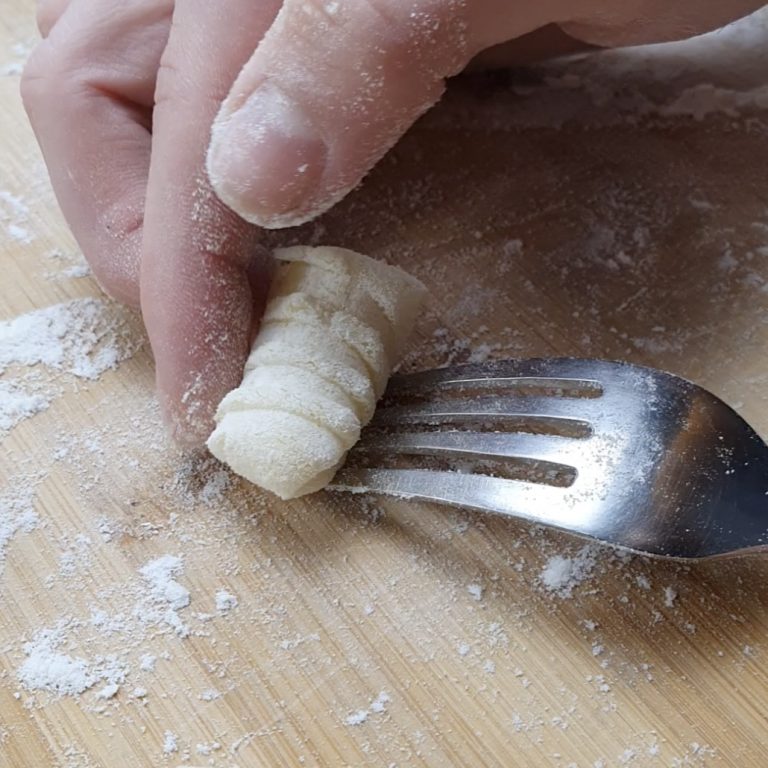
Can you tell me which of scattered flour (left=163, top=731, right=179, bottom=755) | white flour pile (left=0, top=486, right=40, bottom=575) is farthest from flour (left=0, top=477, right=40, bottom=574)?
scattered flour (left=163, top=731, right=179, bottom=755)

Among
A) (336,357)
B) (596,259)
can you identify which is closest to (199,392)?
(336,357)

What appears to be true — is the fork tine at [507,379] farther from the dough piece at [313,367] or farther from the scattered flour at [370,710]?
the scattered flour at [370,710]

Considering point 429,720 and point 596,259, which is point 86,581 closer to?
point 429,720

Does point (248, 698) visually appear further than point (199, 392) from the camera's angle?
No

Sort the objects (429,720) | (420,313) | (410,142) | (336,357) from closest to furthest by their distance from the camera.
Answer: (429,720), (336,357), (420,313), (410,142)

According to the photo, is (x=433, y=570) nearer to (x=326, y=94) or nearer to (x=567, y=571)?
(x=567, y=571)

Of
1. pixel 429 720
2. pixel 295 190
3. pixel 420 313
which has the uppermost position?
pixel 295 190

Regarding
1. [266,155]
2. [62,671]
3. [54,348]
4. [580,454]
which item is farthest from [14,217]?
[580,454]
